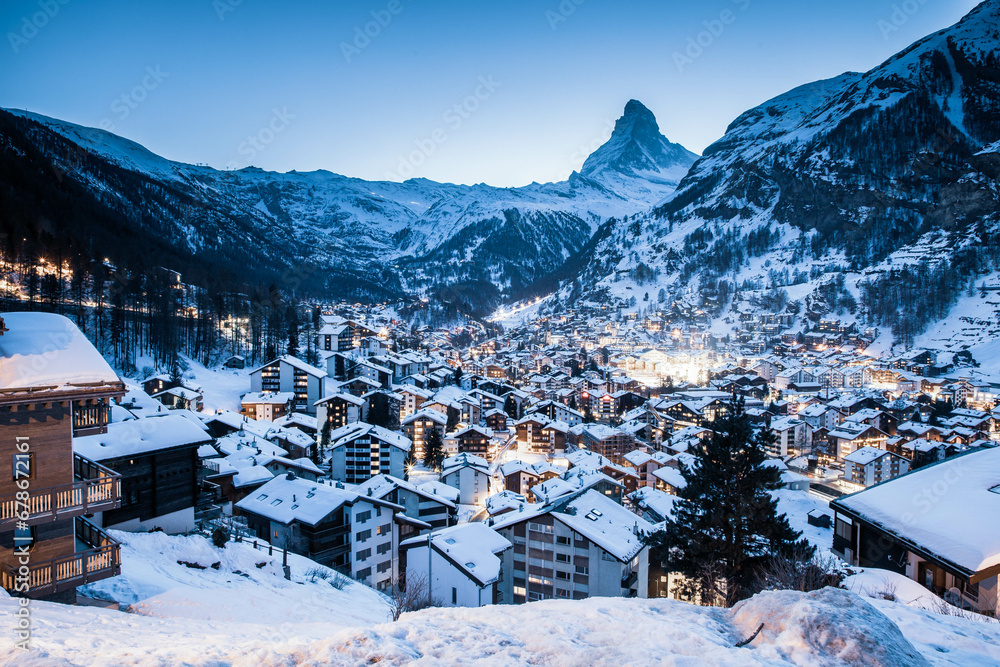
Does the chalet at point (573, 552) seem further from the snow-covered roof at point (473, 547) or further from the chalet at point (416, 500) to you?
the chalet at point (416, 500)

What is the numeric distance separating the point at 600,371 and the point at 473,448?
5347 cm

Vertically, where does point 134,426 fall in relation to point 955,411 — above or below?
above

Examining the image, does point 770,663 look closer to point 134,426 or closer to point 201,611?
point 201,611

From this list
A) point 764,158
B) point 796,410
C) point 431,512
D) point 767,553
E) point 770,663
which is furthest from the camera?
point 764,158

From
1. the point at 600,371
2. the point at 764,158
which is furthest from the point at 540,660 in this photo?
the point at 764,158

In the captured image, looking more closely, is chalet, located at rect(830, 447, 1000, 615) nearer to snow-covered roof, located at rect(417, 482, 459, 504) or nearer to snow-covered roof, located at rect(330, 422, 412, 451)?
snow-covered roof, located at rect(417, 482, 459, 504)

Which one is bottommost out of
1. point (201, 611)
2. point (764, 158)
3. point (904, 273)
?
point (201, 611)

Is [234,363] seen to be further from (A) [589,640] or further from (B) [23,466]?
(A) [589,640]

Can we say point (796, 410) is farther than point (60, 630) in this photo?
Yes

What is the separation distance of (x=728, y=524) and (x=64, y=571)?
13.6 m

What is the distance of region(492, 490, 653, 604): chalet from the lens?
67.4 feet

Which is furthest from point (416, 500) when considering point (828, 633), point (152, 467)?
point (828, 633)

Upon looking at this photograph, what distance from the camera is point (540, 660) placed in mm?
3771

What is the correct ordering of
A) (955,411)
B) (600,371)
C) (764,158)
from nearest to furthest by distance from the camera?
(955,411), (600,371), (764,158)
